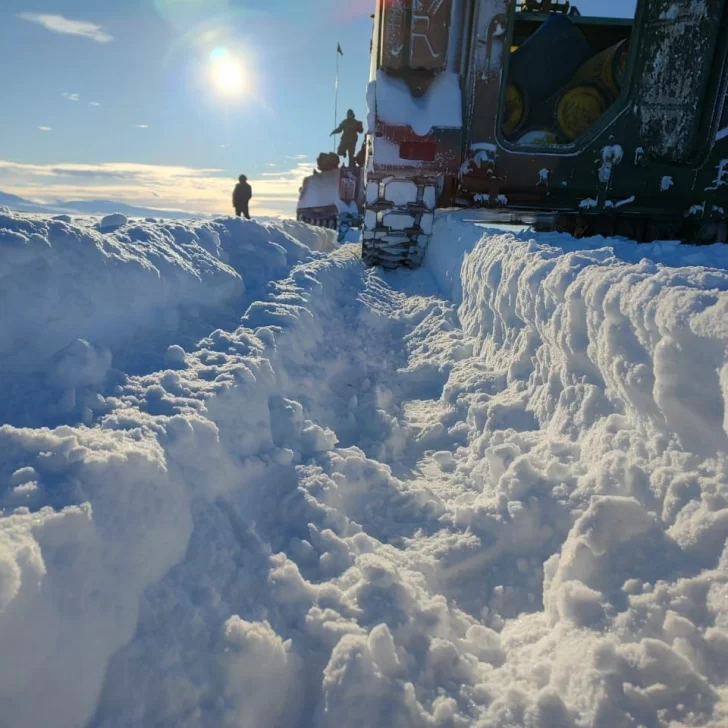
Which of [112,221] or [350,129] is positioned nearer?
[112,221]

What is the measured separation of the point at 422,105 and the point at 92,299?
15.0 feet

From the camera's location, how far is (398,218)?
637cm

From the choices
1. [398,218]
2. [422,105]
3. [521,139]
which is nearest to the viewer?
[422,105]

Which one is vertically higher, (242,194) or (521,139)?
(521,139)

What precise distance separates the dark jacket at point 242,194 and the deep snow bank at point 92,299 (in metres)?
9.36

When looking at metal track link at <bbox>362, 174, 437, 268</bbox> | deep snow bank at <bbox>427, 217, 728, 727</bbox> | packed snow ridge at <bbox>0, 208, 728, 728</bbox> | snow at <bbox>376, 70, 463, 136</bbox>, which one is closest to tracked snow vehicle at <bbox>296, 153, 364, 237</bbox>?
metal track link at <bbox>362, 174, 437, 268</bbox>

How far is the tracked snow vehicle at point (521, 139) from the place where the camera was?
5406 millimetres

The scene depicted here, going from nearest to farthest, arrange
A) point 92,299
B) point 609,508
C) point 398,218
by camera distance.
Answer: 1. point 609,508
2. point 92,299
3. point 398,218

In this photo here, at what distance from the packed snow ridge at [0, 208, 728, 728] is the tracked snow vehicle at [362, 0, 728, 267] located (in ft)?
10.9

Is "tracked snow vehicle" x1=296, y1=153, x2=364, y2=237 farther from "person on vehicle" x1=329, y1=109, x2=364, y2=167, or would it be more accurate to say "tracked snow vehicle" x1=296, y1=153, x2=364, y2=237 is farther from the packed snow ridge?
the packed snow ridge

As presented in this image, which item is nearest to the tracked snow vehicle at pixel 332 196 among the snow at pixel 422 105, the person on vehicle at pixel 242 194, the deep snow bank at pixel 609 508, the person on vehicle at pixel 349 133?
the person on vehicle at pixel 349 133

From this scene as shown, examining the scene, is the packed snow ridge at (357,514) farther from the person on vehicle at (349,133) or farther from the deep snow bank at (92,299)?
the person on vehicle at (349,133)

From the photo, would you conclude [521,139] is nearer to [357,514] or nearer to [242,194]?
[357,514]

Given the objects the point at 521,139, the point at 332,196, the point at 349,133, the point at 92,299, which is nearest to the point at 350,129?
the point at 349,133
